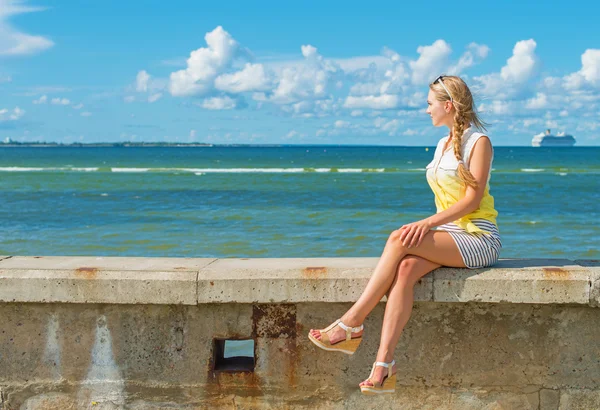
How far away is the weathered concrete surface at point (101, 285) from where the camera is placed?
359 centimetres

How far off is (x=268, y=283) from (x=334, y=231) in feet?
47.9

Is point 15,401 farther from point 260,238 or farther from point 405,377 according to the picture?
point 260,238

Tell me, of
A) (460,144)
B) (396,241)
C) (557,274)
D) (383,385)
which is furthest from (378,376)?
(460,144)

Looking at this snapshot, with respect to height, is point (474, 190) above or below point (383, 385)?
above

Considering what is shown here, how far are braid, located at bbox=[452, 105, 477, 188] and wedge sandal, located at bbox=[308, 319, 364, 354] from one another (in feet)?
3.00

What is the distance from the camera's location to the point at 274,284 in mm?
3578

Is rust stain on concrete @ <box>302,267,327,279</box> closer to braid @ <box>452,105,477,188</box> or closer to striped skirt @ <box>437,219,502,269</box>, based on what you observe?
striped skirt @ <box>437,219,502,269</box>

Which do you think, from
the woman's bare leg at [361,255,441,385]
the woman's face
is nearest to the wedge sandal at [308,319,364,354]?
the woman's bare leg at [361,255,441,385]

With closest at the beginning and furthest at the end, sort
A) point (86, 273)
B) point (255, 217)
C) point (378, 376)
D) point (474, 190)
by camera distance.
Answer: point (378, 376) < point (86, 273) < point (474, 190) < point (255, 217)

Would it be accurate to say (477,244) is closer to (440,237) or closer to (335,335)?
(440,237)

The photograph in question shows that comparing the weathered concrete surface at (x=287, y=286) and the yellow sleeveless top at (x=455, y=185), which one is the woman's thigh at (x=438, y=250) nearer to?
the weathered concrete surface at (x=287, y=286)

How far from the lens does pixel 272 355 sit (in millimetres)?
3699

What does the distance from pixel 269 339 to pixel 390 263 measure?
0.71 metres

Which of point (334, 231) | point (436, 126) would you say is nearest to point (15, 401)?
point (436, 126)
